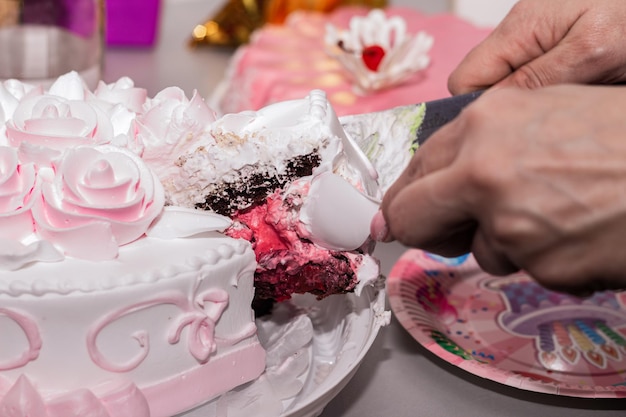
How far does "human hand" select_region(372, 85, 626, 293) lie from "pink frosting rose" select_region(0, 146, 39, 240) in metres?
0.31

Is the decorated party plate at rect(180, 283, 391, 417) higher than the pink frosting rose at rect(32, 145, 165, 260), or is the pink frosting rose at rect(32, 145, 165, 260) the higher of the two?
the pink frosting rose at rect(32, 145, 165, 260)

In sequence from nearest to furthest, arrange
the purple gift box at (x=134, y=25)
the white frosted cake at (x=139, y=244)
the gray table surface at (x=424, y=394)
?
the white frosted cake at (x=139, y=244) → the gray table surface at (x=424, y=394) → the purple gift box at (x=134, y=25)

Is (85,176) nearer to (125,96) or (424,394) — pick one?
(125,96)

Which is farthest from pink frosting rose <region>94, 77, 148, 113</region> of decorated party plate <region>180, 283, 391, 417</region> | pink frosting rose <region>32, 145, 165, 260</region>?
decorated party plate <region>180, 283, 391, 417</region>

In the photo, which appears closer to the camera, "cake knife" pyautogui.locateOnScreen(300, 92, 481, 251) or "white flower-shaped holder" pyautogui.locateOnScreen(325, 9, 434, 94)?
"cake knife" pyautogui.locateOnScreen(300, 92, 481, 251)

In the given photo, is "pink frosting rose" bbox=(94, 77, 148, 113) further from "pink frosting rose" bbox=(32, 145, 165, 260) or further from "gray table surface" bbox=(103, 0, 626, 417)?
"gray table surface" bbox=(103, 0, 626, 417)

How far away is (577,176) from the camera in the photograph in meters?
0.54

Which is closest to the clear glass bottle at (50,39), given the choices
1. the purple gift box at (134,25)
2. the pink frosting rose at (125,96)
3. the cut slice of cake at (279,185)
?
the purple gift box at (134,25)

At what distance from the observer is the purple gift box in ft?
7.30

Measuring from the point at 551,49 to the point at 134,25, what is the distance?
1.51 metres

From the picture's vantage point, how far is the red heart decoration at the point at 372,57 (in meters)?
1.59

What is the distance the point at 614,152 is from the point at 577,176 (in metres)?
0.03

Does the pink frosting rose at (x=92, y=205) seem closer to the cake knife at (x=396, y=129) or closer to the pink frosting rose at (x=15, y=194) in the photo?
the pink frosting rose at (x=15, y=194)

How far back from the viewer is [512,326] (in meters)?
1.02
